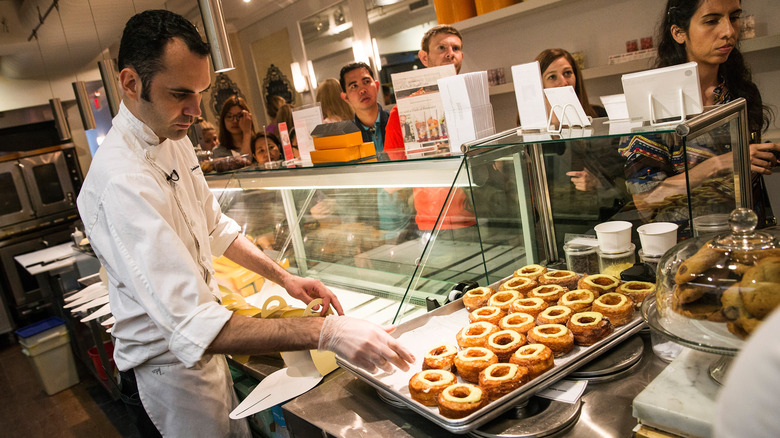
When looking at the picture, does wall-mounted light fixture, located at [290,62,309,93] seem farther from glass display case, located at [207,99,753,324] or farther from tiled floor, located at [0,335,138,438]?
glass display case, located at [207,99,753,324]

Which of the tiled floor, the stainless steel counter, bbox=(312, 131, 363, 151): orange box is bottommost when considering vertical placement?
the tiled floor

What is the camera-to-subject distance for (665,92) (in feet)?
4.99

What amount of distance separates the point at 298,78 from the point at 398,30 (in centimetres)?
194

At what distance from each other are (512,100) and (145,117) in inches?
161

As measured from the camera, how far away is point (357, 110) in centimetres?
455

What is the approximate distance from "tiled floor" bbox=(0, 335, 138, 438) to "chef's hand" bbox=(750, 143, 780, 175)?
4.36 metres

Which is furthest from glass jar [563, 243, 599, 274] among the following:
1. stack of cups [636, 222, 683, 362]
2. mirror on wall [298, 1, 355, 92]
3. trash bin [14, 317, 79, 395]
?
mirror on wall [298, 1, 355, 92]

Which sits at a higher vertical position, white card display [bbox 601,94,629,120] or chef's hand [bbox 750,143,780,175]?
white card display [bbox 601,94,629,120]

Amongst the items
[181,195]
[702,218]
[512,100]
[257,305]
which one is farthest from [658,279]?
[512,100]

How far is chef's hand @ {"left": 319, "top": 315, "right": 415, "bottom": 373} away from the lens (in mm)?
1457

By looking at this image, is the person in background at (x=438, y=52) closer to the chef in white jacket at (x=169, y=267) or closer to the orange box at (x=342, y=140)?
the orange box at (x=342, y=140)

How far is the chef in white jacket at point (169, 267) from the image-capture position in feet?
5.16

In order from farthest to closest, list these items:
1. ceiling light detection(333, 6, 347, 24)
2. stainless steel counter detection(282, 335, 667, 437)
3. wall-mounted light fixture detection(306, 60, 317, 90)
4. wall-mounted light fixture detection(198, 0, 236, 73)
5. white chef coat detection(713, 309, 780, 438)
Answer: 1. wall-mounted light fixture detection(306, 60, 317, 90)
2. ceiling light detection(333, 6, 347, 24)
3. wall-mounted light fixture detection(198, 0, 236, 73)
4. stainless steel counter detection(282, 335, 667, 437)
5. white chef coat detection(713, 309, 780, 438)

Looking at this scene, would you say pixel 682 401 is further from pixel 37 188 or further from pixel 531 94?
pixel 37 188
